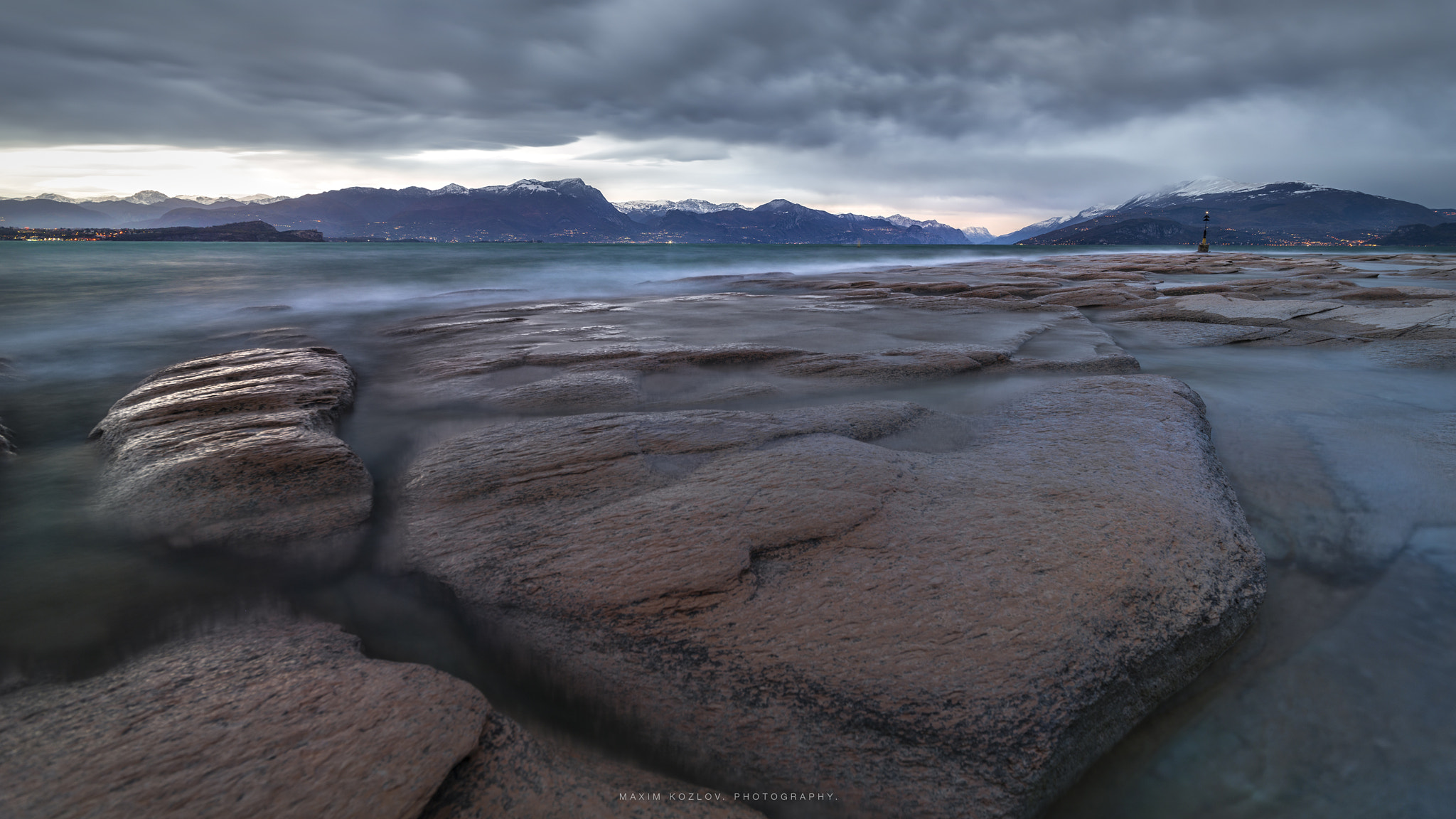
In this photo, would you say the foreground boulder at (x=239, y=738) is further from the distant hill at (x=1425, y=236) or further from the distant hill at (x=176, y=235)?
the distant hill at (x=1425, y=236)

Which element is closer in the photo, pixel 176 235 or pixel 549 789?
pixel 549 789

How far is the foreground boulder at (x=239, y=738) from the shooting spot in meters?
1.37

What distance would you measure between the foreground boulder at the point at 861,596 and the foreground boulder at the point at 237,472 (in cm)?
44

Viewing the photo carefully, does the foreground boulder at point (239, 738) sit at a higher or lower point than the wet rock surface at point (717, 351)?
lower

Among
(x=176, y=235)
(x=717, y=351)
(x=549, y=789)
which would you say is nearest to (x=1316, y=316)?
(x=717, y=351)

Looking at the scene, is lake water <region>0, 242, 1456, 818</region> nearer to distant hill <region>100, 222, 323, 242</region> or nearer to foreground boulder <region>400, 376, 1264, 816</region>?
foreground boulder <region>400, 376, 1264, 816</region>

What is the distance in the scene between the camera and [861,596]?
2.14 metres

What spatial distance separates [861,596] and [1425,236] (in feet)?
624

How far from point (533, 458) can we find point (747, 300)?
32.6ft

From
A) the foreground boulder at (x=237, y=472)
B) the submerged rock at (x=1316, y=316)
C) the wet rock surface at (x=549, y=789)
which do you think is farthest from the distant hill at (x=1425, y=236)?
the foreground boulder at (x=237, y=472)

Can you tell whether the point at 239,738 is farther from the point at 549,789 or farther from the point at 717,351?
the point at 717,351

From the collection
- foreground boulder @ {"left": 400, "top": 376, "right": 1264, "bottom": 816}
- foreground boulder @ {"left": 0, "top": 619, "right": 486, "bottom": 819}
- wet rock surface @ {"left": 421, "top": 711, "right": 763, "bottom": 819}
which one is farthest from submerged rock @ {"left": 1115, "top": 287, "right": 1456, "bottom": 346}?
foreground boulder @ {"left": 0, "top": 619, "right": 486, "bottom": 819}

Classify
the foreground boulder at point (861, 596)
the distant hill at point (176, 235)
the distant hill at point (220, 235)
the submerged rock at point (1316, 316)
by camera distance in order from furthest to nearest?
the distant hill at point (220, 235) < the distant hill at point (176, 235) < the submerged rock at point (1316, 316) < the foreground boulder at point (861, 596)

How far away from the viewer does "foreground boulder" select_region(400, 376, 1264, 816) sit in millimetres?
1733
